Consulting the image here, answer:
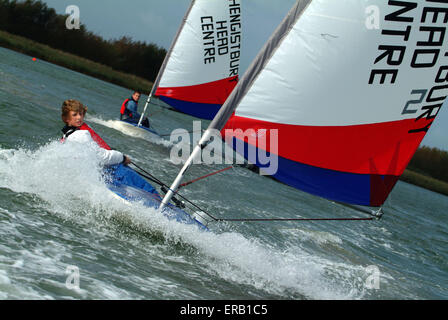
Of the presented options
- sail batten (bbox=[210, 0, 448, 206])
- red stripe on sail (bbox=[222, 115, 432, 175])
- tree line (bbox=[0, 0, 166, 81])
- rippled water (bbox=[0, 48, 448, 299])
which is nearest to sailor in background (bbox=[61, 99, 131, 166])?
rippled water (bbox=[0, 48, 448, 299])

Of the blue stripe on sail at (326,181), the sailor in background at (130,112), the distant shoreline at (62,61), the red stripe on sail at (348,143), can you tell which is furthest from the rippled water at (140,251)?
the distant shoreline at (62,61)

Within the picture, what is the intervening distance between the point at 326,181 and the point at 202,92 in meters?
8.18

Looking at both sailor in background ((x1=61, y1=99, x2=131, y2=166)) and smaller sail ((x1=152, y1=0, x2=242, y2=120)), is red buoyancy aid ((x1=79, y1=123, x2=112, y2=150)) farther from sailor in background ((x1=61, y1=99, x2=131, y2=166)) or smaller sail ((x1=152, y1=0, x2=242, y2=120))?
smaller sail ((x1=152, y1=0, x2=242, y2=120))

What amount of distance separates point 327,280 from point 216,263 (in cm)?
189

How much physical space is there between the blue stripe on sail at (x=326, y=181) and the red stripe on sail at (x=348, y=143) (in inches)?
2.7

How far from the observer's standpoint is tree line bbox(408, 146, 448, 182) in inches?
2510

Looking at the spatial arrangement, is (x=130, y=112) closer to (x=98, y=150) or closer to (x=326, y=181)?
(x=98, y=150)

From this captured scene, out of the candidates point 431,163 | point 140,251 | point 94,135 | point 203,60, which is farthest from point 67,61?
point 431,163

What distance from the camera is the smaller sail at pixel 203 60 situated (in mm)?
12336

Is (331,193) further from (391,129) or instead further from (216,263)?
(216,263)

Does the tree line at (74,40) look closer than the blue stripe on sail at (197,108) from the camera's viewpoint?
No

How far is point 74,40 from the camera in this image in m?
58.3

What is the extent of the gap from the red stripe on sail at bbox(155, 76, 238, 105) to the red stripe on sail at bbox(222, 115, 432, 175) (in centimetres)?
801

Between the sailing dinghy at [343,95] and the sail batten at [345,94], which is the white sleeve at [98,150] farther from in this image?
the sail batten at [345,94]
